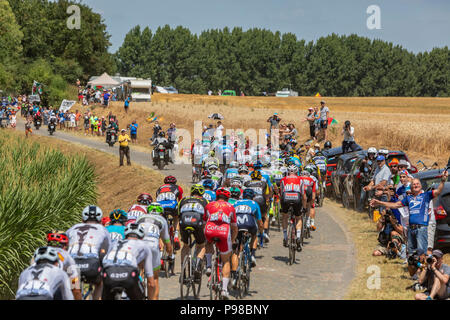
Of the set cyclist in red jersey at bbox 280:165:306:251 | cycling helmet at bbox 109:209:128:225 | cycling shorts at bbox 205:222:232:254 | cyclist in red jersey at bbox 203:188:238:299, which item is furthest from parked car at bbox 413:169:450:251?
cycling helmet at bbox 109:209:128:225

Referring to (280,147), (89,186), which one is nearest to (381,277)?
(89,186)

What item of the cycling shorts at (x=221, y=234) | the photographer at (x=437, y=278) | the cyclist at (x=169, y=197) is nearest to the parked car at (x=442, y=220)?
the photographer at (x=437, y=278)

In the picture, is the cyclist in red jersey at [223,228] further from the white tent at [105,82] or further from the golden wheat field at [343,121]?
the white tent at [105,82]

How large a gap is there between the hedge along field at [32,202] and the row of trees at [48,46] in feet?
158

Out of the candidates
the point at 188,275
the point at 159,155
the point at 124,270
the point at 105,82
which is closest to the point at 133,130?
the point at 159,155

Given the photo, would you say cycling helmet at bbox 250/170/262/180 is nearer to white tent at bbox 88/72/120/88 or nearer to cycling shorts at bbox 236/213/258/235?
cycling shorts at bbox 236/213/258/235

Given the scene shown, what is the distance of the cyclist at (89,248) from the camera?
8875 millimetres

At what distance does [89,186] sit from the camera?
28.6 m

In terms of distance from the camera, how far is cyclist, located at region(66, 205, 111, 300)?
8.88 m

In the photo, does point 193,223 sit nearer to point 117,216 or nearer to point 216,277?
point 216,277

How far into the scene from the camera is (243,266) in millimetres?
12055

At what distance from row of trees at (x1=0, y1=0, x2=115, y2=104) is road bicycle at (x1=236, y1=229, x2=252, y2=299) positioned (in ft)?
218
